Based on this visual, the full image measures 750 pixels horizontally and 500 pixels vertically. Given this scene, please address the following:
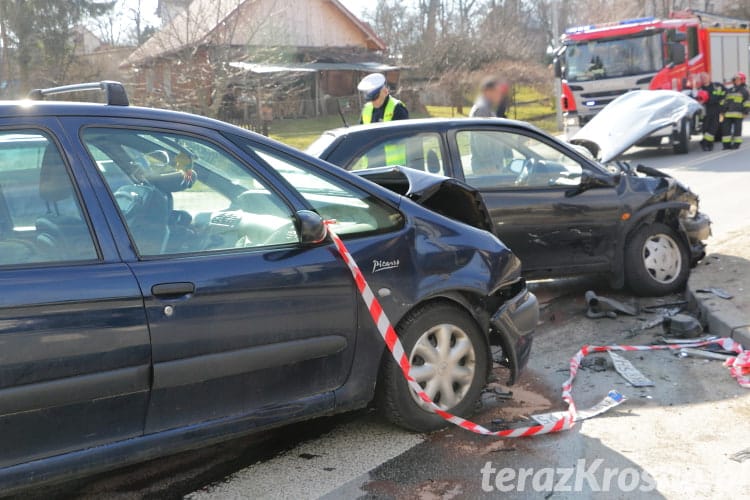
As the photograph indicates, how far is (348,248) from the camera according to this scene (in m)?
3.84

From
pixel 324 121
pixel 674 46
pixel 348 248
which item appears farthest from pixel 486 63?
pixel 348 248

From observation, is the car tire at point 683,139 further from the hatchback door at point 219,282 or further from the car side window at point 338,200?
the hatchback door at point 219,282

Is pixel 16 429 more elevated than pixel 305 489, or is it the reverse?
pixel 16 429

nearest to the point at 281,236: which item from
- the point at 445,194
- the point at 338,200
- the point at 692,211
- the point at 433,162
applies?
the point at 338,200

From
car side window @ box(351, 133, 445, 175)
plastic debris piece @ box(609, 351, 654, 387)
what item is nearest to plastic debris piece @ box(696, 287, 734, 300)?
plastic debris piece @ box(609, 351, 654, 387)

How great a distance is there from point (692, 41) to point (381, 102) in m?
15.5

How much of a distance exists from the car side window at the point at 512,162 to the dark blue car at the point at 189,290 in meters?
2.16

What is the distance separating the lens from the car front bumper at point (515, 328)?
4449 mm

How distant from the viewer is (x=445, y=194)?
4.75 m

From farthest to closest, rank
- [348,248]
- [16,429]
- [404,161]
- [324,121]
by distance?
[324,121]
[404,161]
[348,248]
[16,429]

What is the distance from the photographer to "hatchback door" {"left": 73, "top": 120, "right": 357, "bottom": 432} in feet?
10.7

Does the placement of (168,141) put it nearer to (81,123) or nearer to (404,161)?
(81,123)

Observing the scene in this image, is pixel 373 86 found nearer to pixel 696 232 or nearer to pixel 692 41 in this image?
pixel 696 232

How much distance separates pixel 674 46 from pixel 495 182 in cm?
1430
